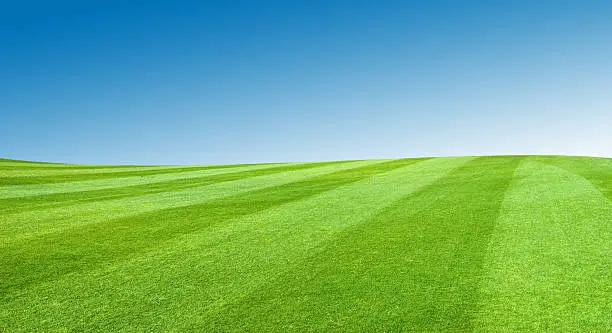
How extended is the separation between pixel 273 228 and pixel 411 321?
402 cm

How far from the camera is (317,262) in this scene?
20.6 feet

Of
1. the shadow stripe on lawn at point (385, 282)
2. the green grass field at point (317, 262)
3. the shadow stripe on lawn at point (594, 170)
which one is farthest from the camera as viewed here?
the shadow stripe on lawn at point (594, 170)

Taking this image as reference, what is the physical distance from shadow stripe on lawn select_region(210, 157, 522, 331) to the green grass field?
2cm

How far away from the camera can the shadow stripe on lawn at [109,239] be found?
6.29 m

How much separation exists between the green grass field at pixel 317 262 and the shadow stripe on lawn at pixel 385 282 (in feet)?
0.07

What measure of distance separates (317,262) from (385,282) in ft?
3.60

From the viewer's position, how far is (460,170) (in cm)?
1662

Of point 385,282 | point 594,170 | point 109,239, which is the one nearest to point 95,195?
point 109,239

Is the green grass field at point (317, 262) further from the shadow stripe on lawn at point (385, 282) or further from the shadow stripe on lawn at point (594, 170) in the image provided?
the shadow stripe on lawn at point (594, 170)

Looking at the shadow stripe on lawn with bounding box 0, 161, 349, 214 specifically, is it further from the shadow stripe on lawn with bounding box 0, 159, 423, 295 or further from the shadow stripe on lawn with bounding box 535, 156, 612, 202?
the shadow stripe on lawn with bounding box 535, 156, 612, 202

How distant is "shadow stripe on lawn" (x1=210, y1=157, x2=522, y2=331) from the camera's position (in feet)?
15.1

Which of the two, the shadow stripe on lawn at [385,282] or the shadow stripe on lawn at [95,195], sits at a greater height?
the shadow stripe on lawn at [95,195]

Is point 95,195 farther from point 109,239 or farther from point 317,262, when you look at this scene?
point 317,262

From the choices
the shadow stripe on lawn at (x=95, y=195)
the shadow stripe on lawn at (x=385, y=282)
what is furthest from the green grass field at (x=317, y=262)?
the shadow stripe on lawn at (x=95, y=195)
